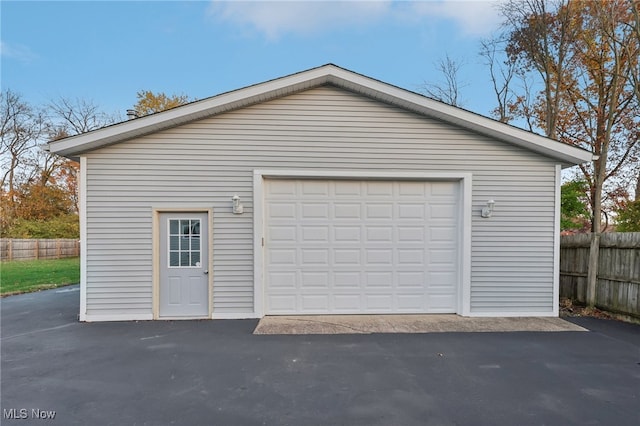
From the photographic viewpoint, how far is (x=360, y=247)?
577 cm

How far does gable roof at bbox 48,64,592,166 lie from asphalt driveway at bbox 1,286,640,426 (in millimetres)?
3134

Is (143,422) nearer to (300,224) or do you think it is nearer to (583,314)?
(300,224)

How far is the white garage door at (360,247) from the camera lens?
5.71m

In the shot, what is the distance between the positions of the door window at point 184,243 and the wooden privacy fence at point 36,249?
16293mm

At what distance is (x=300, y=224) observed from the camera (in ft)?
18.8

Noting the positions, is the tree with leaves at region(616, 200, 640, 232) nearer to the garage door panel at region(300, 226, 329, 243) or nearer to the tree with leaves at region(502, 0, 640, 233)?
the tree with leaves at region(502, 0, 640, 233)

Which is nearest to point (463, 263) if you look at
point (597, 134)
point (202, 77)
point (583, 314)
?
point (583, 314)

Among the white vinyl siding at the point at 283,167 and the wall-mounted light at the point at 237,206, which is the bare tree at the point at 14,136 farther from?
the wall-mounted light at the point at 237,206

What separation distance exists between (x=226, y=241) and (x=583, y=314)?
23.0 ft

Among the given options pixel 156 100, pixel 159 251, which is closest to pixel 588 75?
pixel 159 251

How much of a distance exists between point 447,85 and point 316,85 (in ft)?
33.7

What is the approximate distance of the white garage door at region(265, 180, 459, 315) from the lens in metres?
5.71

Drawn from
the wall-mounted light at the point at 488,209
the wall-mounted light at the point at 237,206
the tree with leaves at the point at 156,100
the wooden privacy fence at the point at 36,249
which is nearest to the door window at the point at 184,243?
the wall-mounted light at the point at 237,206

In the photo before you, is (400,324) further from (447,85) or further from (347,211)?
(447,85)
